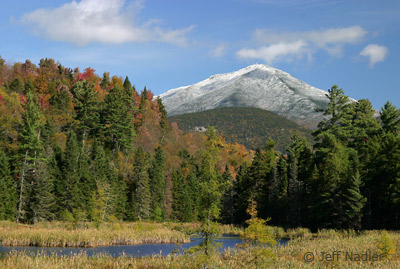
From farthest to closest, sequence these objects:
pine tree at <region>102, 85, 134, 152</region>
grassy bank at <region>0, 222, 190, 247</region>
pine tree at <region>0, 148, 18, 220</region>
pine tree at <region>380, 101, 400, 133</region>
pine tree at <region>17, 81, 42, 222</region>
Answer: pine tree at <region>102, 85, 134, 152</region> → pine tree at <region>380, 101, 400, 133</region> → pine tree at <region>17, 81, 42, 222</region> → pine tree at <region>0, 148, 18, 220</region> → grassy bank at <region>0, 222, 190, 247</region>

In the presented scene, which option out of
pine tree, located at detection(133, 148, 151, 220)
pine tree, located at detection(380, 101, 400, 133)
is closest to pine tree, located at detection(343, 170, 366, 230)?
pine tree, located at detection(380, 101, 400, 133)

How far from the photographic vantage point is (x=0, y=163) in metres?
68.5

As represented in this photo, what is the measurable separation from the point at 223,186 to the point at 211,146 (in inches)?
105

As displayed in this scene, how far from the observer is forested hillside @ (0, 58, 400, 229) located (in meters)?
61.2

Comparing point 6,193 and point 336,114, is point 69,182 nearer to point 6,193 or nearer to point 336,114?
point 6,193

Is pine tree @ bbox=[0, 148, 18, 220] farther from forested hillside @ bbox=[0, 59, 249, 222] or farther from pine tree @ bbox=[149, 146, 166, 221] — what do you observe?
pine tree @ bbox=[149, 146, 166, 221]

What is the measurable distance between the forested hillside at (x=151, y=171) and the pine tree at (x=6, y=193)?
0.54 ft

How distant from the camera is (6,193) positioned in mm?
65875

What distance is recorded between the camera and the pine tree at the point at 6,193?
65.2 m

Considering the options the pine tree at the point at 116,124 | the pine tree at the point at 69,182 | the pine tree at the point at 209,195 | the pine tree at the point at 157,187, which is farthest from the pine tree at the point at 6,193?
the pine tree at the point at 209,195

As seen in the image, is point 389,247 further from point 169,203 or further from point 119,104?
point 119,104

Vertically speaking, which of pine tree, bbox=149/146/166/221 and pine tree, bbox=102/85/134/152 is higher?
pine tree, bbox=102/85/134/152

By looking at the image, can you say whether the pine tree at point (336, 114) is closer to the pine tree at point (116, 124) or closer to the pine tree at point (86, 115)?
the pine tree at point (116, 124)

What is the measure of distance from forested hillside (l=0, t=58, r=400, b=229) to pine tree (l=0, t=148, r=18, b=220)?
6.4 inches
